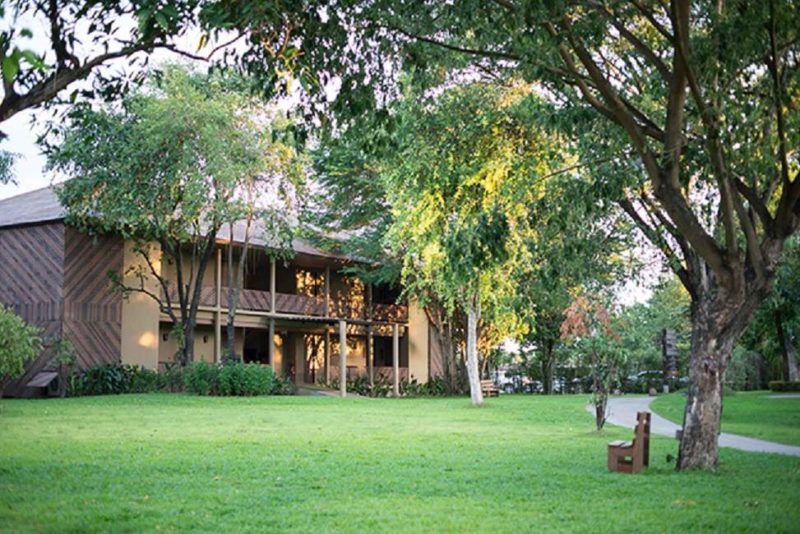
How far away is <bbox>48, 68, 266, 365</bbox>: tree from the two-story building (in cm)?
185

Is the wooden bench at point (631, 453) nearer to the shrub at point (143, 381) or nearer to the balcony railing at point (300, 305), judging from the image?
the shrub at point (143, 381)

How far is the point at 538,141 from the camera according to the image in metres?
14.0

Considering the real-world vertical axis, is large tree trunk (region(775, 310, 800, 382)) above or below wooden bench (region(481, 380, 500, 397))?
above

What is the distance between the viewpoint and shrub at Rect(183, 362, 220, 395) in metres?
30.3

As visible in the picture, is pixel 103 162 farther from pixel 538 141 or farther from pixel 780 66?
pixel 780 66

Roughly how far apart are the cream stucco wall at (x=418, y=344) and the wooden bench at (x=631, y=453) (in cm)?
3160

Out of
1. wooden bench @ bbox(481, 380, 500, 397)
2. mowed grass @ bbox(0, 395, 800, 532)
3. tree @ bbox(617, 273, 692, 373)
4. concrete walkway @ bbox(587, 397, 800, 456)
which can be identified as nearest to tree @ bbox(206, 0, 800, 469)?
mowed grass @ bbox(0, 395, 800, 532)

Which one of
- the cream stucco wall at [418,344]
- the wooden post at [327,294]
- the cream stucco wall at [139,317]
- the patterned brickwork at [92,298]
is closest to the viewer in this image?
the patterned brickwork at [92,298]

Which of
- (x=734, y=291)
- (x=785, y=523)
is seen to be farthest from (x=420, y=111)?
(x=785, y=523)

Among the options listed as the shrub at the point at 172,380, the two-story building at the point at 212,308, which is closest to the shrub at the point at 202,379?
the shrub at the point at 172,380

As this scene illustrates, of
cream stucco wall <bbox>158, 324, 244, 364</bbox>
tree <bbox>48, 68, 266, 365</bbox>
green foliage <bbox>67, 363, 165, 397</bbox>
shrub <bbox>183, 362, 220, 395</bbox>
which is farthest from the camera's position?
cream stucco wall <bbox>158, 324, 244, 364</bbox>

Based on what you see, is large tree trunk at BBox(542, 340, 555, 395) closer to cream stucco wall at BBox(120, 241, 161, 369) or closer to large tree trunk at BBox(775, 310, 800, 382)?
large tree trunk at BBox(775, 310, 800, 382)

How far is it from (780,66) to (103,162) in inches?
924

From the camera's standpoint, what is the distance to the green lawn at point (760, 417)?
1862cm
